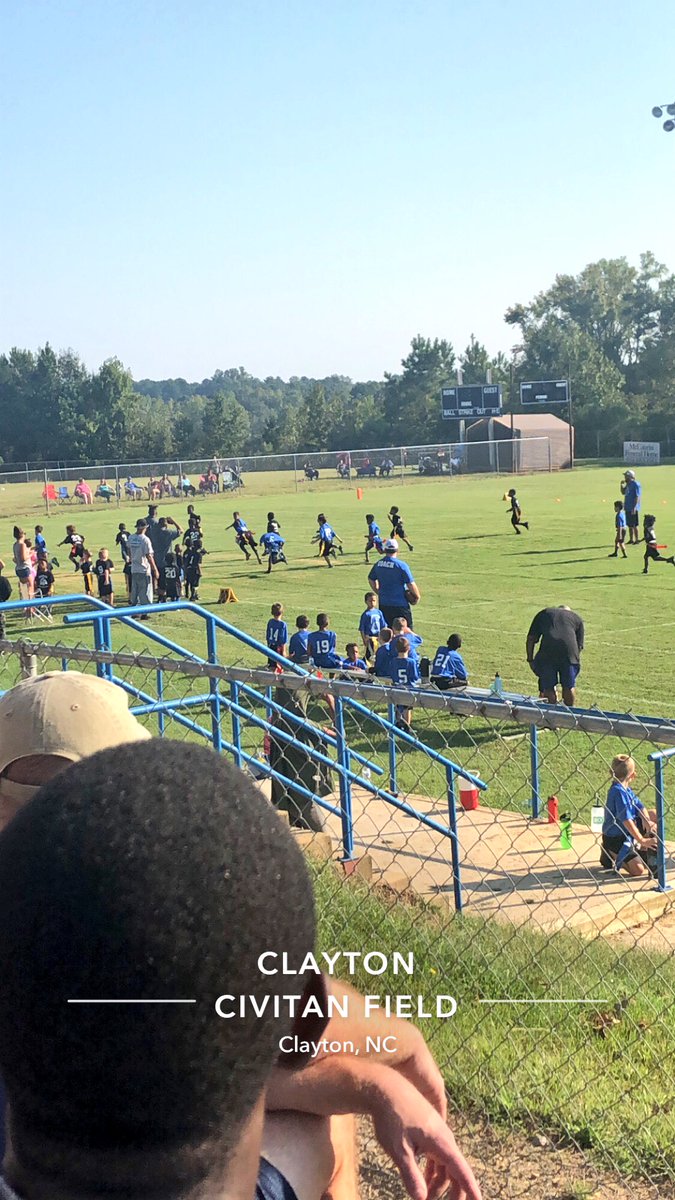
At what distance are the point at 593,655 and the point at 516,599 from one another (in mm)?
5513

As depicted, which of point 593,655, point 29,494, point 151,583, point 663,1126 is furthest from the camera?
point 29,494

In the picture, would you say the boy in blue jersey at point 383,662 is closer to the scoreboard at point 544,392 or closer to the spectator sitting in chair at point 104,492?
the spectator sitting in chair at point 104,492

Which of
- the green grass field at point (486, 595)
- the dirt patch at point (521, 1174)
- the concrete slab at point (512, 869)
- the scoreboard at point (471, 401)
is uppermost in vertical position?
the scoreboard at point (471, 401)

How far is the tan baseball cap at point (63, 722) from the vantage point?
242 centimetres

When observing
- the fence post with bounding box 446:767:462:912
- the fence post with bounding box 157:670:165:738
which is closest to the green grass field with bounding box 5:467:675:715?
the fence post with bounding box 157:670:165:738

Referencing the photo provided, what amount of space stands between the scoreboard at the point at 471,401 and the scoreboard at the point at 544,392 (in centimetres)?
303

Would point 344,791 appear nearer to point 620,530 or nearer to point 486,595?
point 486,595

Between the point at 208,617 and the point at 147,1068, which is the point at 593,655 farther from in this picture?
the point at 147,1068

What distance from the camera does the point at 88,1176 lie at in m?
0.99

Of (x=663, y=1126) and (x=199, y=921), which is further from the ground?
(x=199, y=921)

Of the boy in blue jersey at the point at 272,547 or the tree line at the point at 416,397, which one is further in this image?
the tree line at the point at 416,397

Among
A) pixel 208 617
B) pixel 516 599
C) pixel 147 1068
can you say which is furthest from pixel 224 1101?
pixel 516 599

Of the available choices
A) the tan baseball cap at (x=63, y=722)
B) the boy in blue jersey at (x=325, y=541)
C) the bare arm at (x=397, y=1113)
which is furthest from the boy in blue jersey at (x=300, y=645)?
the boy in blue jersey at (x=325, y=541)

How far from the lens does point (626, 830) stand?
8422mm
